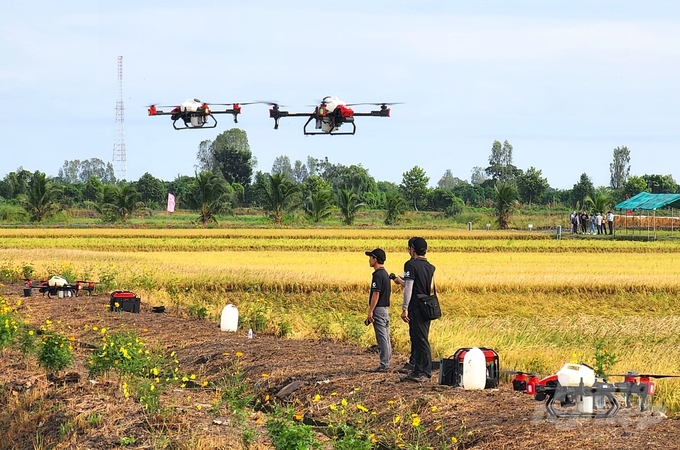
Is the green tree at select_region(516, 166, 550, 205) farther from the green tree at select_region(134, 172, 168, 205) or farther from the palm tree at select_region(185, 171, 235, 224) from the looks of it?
the palm tree at select_region(185, 171, 235, 224)

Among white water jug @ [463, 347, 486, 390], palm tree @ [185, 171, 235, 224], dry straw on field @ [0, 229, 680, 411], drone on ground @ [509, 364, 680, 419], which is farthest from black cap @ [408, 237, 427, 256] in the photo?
palm tree @ [185, 171, 235, 224]

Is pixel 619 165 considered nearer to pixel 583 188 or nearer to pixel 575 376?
pixel 583 188

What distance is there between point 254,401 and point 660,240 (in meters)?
42.1

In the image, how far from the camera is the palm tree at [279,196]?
2682 inches

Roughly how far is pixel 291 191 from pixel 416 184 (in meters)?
39.5

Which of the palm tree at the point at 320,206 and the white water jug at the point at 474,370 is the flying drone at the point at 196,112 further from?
the palm tree at the point at 320,206

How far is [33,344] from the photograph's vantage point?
13.2 metres

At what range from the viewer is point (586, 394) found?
862 cm

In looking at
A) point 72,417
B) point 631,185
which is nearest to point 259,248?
point 72,417

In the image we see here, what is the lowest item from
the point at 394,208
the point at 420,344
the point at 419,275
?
the point at 420,344

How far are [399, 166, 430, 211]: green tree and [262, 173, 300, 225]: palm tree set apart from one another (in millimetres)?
Answer: 37913

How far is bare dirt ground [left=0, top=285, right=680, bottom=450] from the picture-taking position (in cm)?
845

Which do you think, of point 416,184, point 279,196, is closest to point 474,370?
point 279,196

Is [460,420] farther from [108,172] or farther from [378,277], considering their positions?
[108,172]
